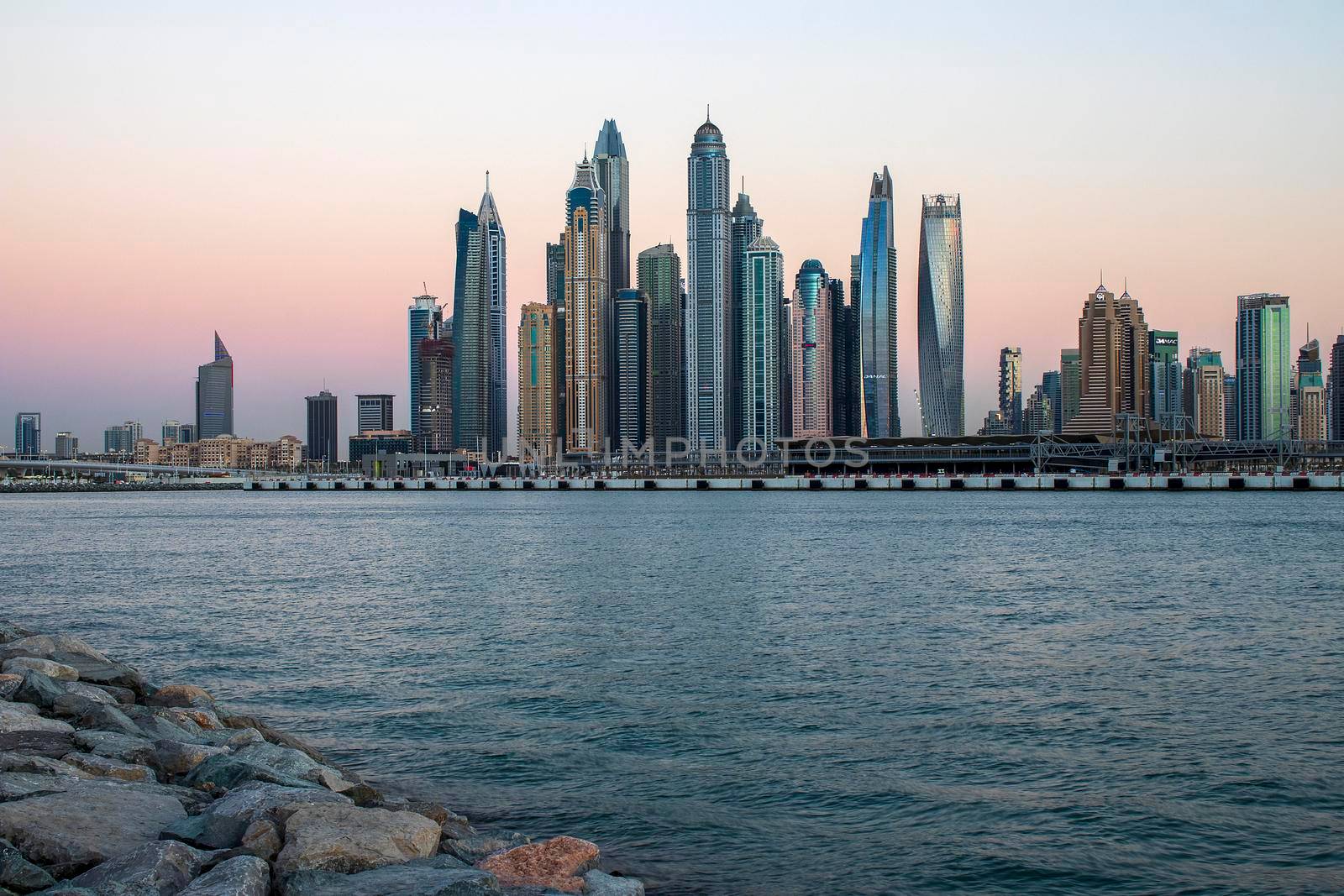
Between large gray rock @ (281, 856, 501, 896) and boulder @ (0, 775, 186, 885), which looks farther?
boulder @ (0, 775, 186, 885)

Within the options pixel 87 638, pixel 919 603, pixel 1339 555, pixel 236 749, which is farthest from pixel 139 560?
pixel 1339 555

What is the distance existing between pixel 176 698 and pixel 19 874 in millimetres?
10271

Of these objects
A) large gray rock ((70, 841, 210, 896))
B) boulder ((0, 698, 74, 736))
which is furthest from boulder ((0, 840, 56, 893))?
boulder ((0, 698, 74, 736))

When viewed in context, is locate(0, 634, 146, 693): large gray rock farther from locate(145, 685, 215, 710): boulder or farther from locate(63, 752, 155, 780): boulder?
locate(63, 752, 155, 780): boulder

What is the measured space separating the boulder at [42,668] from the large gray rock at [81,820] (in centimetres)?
797

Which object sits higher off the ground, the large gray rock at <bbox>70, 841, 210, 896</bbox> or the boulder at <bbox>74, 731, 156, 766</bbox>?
the large gray rock at <bbox>70, 841, 210, 896</bbox>

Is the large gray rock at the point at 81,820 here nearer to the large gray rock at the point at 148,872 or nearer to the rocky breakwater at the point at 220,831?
the rocky breakwater at the point at 220,831

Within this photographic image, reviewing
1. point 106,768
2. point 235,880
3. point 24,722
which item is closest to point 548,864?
point 235,880

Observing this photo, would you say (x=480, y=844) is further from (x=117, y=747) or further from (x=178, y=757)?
(x=117, y=747)

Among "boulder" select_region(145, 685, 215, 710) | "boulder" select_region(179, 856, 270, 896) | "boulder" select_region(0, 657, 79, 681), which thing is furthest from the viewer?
"boulder" select_region(145, 685, 215, 710)

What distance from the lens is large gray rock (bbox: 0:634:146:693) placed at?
1902 cm

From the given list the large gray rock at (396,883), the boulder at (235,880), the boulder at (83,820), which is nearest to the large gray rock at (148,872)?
the boulder at (235,880)

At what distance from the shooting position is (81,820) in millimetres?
9789

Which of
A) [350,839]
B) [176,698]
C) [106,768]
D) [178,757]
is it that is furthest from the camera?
[176,698]
